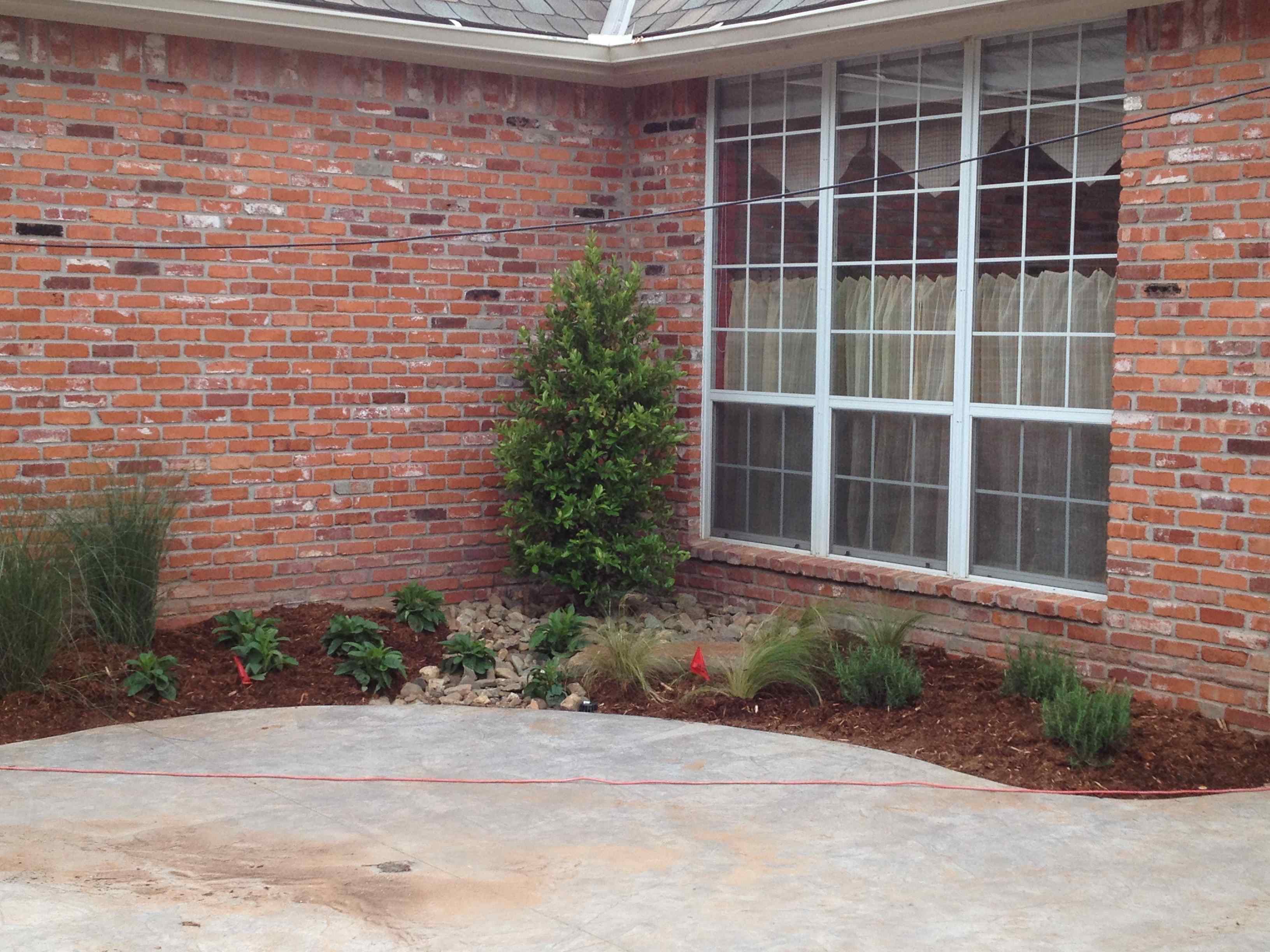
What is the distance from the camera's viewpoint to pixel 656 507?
27.6 feet

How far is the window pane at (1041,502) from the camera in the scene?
6941mm

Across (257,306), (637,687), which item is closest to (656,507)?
(637,687)

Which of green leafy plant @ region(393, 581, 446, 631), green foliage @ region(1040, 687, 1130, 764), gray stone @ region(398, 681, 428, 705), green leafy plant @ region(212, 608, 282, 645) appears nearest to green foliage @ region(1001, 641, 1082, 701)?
green foliage @ region(1040, 687, 1130, 764)

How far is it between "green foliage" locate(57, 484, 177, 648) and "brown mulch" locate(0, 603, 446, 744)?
0.43 feet

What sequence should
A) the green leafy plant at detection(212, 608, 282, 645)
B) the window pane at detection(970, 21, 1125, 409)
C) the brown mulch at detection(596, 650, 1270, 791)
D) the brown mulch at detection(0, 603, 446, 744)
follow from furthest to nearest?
the green leafy plant at detection(212, 608, 282, 645), the window pane at detection(970, 21, 1125, 409), the brown mulch at detection(0, 603, 446, 744), the brown mulch at detection(596, 650, 1270, 791)

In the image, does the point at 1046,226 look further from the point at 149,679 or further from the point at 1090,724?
the point at 149,679

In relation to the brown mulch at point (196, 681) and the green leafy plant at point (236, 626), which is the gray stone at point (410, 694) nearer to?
the brown mulch at point (196, 681)

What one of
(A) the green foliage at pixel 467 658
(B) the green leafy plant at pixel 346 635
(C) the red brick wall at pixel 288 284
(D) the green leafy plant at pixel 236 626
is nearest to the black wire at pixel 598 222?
(C) the red brick wall at pixel 288 284

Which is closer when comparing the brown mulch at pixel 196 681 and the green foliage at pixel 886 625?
the brown mulch at pixel 196 681

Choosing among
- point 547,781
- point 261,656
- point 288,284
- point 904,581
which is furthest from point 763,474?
point 547,781

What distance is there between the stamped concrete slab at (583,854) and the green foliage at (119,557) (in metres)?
0.72

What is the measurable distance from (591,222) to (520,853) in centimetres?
432

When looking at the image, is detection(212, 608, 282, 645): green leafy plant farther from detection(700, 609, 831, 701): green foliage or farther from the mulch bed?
detection(700, 609, 831, 701): green foliage

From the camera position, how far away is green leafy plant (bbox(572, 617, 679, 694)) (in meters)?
7.18
